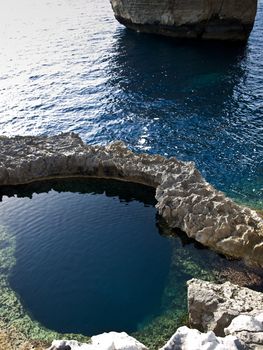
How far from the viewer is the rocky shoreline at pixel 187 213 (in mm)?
13438

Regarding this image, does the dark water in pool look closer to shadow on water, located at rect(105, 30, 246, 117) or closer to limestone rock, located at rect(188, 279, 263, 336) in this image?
limestone rock, located at rect(188, 279, 263, 336)

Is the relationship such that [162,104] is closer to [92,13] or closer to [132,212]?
[132,212]

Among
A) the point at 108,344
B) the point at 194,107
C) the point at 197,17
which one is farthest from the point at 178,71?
the point at 108,344

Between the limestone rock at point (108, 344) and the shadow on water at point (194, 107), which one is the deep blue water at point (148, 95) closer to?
the shadow on water at point (194, 107)

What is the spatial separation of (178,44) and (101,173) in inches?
1460

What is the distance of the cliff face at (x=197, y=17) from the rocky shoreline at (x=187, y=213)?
34333 millimetres

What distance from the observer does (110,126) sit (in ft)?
130

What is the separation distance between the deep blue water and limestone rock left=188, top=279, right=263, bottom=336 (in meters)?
9.98

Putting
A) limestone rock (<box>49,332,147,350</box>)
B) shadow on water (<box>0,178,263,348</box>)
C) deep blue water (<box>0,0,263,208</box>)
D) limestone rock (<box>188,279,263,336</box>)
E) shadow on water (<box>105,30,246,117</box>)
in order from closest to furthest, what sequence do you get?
limestone rock (<box>49,332,147,350</box>), limestone rock (<box>188,279,263,336</box>), shadow on water (<box>0,178,263,348</box>), deep blue water (<box>0,0,263,208</box>), shadow on water (<box>105,30,246,117</box>)

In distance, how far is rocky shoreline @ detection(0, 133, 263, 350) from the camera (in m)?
13.4

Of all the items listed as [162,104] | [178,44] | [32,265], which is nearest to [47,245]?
[32,265]

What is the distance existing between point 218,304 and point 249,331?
3.49 meters

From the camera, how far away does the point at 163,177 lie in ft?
92.0

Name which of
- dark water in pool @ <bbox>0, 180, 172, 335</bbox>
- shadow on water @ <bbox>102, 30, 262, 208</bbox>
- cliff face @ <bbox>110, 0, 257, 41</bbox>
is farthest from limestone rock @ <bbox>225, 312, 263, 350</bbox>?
cliff face @ <bbox>110, 0, 257, 41</bbox>
